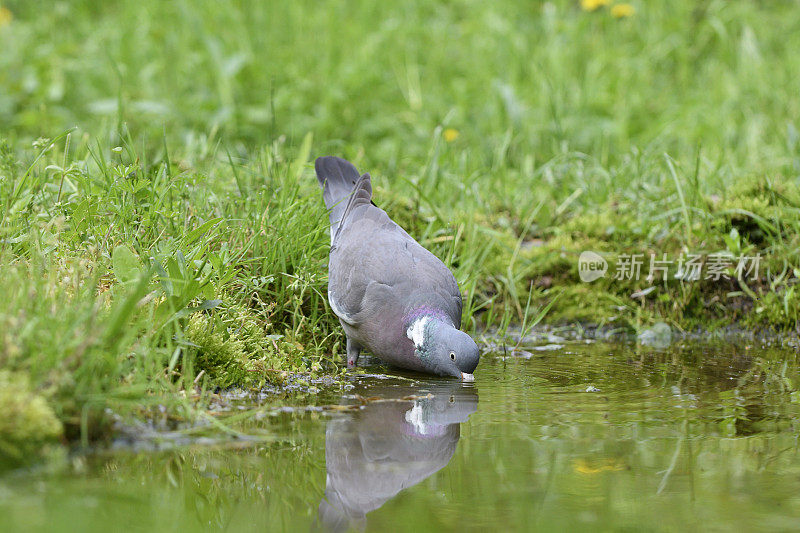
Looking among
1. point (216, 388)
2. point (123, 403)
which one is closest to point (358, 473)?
point (123, 403)

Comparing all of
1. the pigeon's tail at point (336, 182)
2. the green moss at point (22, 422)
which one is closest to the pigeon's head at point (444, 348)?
the pigeon's tail at point (336, 182)

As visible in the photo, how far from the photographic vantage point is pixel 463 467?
262cm

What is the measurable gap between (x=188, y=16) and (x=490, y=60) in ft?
10.1

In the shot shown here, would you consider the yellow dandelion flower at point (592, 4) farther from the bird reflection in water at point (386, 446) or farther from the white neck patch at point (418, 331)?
the bird reflection in water at point (386, 446)

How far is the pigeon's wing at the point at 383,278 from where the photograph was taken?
162 inches

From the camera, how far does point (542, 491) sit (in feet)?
7.82

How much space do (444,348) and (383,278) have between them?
569 millimetres

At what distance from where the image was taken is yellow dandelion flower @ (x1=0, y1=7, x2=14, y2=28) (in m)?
9.00

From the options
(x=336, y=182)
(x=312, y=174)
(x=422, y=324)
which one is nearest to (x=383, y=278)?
(x=422, y=324)

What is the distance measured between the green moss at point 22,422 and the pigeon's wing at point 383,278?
6.16 ft

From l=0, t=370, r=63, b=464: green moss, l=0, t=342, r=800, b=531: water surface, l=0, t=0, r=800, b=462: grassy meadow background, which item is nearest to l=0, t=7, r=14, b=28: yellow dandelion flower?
l=0, t=0, r=800, b=462: grassy meadow background

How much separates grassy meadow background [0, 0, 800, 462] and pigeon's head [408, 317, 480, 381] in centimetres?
49

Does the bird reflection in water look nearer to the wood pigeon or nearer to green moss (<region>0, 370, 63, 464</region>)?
the wood pigeon

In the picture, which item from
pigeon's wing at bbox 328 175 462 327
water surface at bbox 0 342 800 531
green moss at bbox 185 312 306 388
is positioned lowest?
water surface at bbox 0 342 800 531
